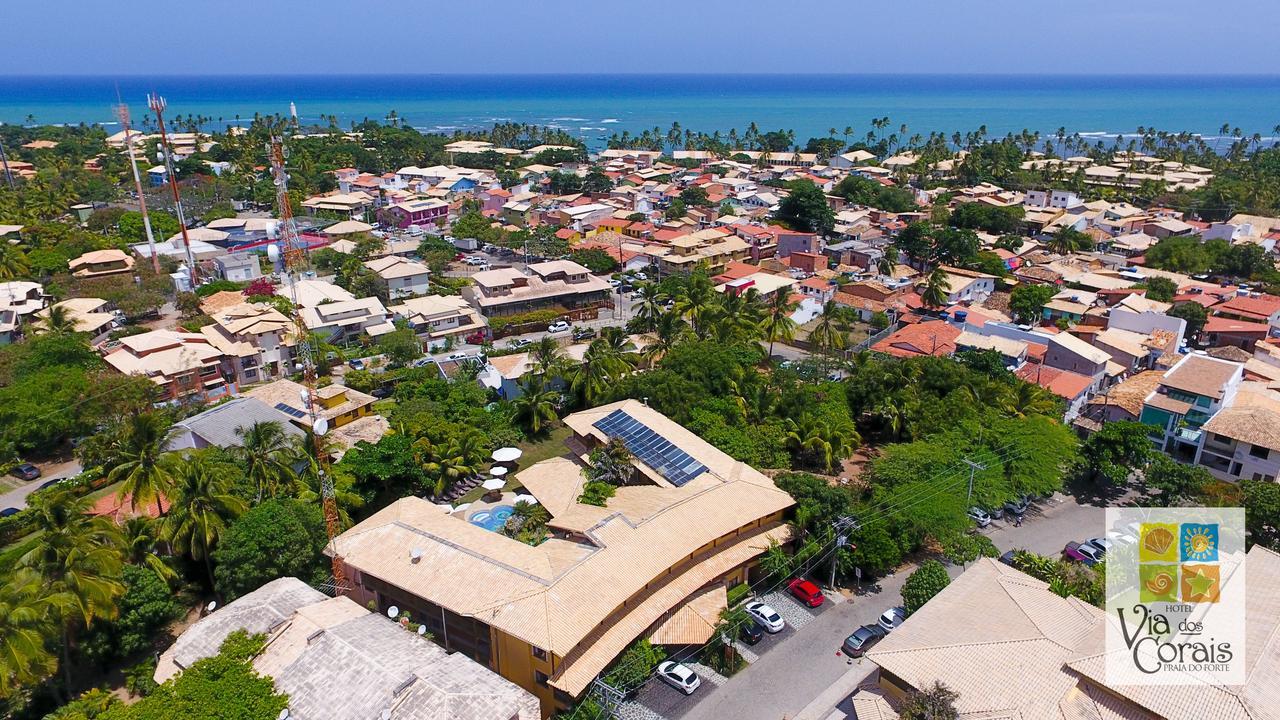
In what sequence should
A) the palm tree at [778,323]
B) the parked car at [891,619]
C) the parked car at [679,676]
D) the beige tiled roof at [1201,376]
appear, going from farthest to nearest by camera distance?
1. the palm tree at [778,323]
2. the beige tiled roof at [1201,376]
3. the parked car at [891,619]
4. the parked car at [679,676]

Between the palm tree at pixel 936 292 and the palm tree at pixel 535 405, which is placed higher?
the palm tree at pixel 936 292

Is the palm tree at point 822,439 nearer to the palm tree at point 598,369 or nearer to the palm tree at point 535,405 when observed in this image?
the palm tree at point 598,369

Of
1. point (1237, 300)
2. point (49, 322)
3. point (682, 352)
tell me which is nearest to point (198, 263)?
point (49, 322)

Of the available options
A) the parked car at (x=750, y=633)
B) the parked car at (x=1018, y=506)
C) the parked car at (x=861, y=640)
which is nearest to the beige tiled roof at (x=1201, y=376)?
the parked car at (x=1018, y=506)

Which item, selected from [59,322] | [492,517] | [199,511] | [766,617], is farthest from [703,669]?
[59,322]

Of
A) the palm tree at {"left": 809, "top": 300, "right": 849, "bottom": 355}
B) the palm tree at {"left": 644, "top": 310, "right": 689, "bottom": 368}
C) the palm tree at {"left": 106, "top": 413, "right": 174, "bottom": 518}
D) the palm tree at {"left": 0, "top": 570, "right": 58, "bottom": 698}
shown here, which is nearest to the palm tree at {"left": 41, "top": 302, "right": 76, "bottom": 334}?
the palm tree at {"left": 106, "top": 413, "right": 174, "bottom": 518}

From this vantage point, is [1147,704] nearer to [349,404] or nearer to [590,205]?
[349,404]
